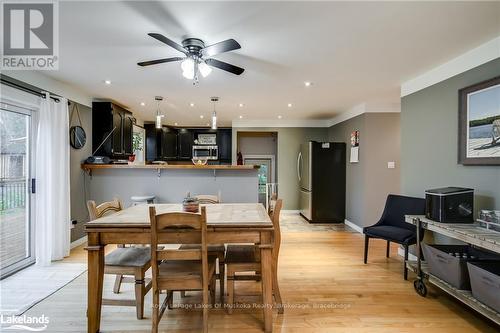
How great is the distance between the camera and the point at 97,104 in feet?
14.7

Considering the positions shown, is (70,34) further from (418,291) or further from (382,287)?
(418,291)

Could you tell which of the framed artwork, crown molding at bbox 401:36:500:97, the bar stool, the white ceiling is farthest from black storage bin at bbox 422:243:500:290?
the bar stool

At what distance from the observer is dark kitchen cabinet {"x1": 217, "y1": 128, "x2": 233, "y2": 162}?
25.0 ft

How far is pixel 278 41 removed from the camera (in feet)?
7.79

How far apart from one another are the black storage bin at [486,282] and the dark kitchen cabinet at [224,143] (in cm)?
610

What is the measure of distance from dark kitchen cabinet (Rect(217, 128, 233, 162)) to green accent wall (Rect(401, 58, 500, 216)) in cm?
477

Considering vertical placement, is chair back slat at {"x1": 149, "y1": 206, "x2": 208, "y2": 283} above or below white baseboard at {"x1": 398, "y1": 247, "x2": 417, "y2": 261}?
above

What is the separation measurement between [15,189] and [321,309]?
3.65 meters

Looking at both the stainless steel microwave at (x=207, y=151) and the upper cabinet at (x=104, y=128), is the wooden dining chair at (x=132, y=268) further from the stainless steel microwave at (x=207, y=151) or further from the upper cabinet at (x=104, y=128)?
the stainless steel microwave at (x=207, y=151)

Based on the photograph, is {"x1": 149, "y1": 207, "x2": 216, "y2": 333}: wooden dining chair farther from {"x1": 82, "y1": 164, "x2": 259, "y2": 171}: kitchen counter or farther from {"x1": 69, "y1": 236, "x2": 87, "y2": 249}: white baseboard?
{"x1": 69, "y1": 236, "x2": 87, "y2": 249}: white baseboard

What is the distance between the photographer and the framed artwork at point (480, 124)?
237 centimetres

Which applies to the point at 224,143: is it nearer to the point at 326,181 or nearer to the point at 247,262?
the point at 326,181

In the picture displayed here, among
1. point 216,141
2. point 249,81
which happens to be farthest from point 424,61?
point 216,141

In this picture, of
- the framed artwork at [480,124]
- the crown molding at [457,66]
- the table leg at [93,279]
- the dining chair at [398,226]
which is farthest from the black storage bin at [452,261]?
the table leg at [93,279]
